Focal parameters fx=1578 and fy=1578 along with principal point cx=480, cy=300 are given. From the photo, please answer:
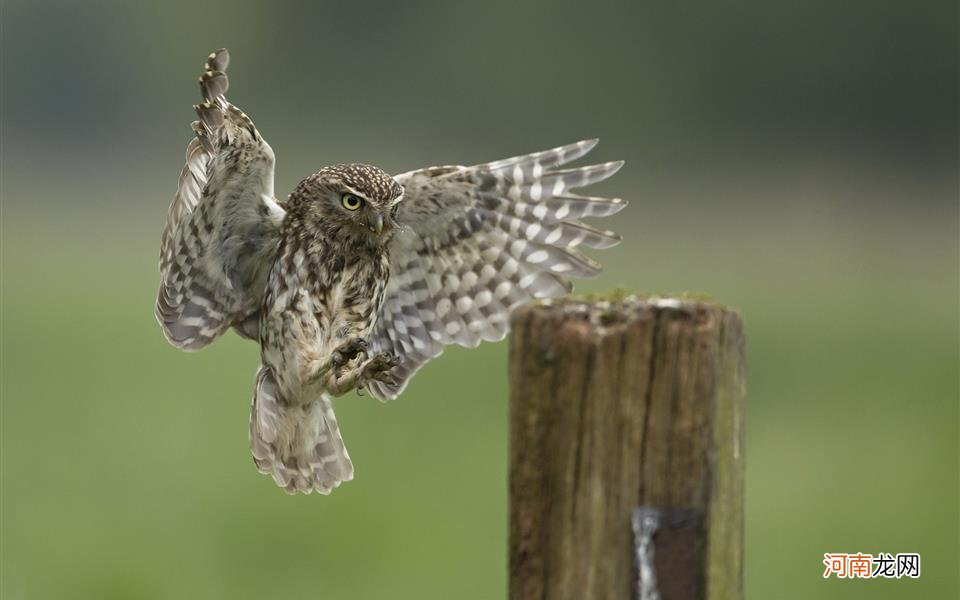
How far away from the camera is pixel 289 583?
9.23 m

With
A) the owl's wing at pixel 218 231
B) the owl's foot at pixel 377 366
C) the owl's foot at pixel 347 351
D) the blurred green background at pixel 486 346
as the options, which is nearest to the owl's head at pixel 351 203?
the owl's wing at pixel 218 231

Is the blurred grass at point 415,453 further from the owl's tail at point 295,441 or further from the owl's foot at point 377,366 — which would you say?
the owl's foot at point 377,366

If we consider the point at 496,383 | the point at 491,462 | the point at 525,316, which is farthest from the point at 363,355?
the point at 496,383

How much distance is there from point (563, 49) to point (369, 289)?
20255 mm

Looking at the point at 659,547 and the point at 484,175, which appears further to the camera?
the point at 484,175

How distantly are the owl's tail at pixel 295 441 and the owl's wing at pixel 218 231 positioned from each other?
33 cm

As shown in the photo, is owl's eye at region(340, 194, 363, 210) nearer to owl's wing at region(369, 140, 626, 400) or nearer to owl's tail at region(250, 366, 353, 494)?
owl's wing at region(369, 140, 626, 400)

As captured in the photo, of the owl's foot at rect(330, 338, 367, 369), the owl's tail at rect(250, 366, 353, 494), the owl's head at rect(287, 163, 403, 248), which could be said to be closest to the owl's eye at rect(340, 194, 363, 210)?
the owl's head at rect(287, 163, 403, 248)

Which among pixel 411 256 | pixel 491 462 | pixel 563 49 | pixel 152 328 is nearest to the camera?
pixel 411 256

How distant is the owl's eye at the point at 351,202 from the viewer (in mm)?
6250

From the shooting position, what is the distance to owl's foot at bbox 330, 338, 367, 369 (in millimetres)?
6176

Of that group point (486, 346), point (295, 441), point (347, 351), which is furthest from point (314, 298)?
point (486, 346)

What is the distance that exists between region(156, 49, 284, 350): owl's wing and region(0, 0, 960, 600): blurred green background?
2857 millimetres

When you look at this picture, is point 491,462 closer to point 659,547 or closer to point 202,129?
point 202,129
